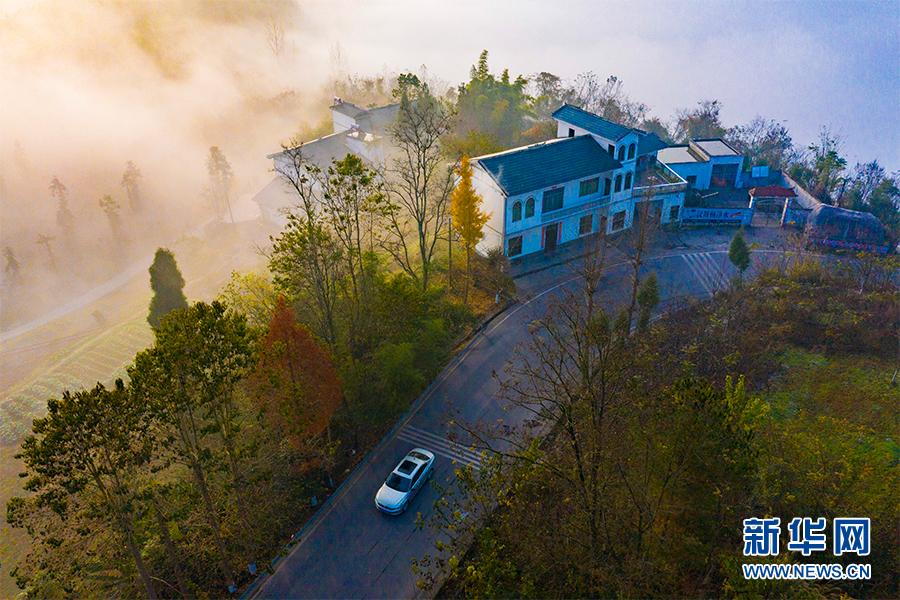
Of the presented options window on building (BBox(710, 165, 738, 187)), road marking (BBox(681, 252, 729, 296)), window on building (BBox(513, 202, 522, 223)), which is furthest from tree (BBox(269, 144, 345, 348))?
window on building (BBox(710, 165, 738, 187))

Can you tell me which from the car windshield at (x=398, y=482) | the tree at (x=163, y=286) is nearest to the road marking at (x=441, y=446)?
the car windshield at (x=398, y=482)

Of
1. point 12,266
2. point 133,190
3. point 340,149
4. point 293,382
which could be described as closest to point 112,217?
point 133,190

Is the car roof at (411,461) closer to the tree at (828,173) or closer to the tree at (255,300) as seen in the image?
the tree at (255,300)

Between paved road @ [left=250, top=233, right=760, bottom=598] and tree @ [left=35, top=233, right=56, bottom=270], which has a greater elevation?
paved road @ [left=250, top=233, right=760, bottom=598]

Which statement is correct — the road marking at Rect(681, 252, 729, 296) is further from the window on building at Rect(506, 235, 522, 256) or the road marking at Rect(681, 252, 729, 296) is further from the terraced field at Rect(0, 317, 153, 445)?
the terraced field at Rect(0, 317, 153, 445)

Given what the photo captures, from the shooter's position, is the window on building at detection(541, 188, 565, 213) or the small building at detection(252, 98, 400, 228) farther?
the small building at detection(252, 98, 400, 228)

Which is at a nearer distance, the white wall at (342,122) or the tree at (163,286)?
the tree at (163,286)

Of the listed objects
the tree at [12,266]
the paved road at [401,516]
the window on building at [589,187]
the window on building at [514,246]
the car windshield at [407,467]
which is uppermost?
the window on building at [589,187]
